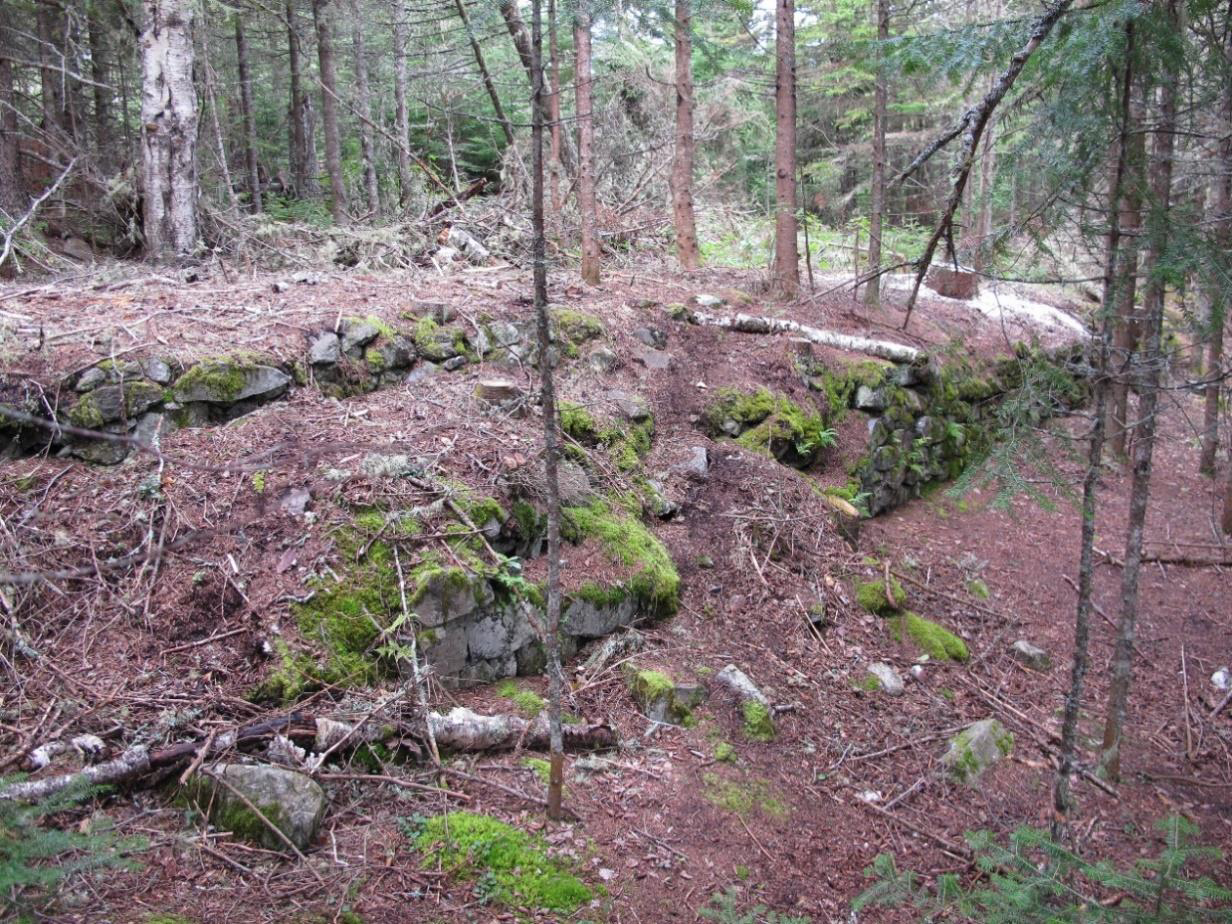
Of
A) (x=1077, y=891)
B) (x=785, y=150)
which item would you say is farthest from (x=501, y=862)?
(x=785, y=150)

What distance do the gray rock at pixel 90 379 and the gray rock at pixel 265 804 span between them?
3.09m

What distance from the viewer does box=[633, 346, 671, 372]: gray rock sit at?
8.52m

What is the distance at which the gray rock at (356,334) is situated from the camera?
6781mm

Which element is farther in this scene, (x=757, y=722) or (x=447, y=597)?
(x=757, y=722)

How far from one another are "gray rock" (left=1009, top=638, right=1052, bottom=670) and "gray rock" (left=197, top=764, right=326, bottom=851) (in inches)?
240

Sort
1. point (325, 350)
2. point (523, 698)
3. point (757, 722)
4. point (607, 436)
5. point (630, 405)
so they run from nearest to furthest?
point (523, 698) → point (757, 722) → point (325, 350) → point (607, 436) → point (630, 405)

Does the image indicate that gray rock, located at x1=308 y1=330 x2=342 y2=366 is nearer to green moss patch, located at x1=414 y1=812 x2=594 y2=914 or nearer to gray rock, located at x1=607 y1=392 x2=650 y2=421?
gray rock, located at x1=607 y1=392 x2=650 y2=421

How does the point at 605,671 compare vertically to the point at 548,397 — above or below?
below

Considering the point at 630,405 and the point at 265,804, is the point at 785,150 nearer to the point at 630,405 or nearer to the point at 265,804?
the point at 630,405

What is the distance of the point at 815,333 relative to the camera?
10.3 metres

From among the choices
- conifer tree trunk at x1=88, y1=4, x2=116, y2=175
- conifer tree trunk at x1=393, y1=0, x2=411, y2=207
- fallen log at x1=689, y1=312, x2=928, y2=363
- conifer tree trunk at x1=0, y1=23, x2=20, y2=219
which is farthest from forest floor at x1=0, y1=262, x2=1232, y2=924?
conifer tree trunk at x1=88, y1=4, x2=116, y2=175

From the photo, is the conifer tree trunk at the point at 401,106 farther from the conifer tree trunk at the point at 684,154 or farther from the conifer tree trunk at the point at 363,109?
the conifer tree trunk at the point at 684,154

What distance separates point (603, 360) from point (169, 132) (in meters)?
5.11

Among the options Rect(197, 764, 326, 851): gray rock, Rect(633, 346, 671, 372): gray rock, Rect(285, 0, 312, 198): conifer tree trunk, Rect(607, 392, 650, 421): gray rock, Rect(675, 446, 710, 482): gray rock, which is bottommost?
Rect(197, 764, 326, 851): gray rock
